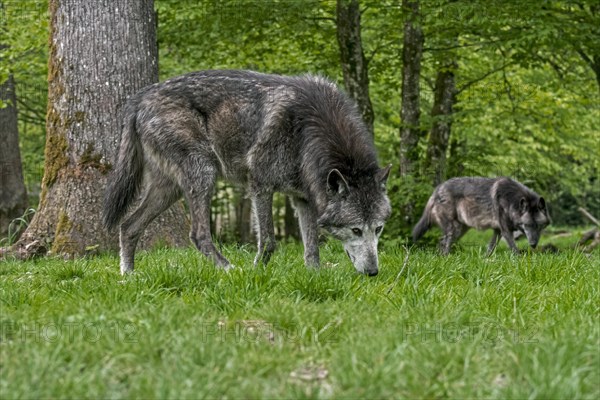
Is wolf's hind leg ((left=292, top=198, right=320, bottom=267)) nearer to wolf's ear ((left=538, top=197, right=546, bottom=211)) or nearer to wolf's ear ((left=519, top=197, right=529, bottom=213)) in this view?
wolf's ear ((left=519, top=197, right=529, bottom=213))

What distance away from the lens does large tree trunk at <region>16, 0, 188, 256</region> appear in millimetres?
8500

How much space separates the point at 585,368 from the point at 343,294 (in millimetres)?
2106

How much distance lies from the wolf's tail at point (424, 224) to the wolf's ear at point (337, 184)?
19.7 ft

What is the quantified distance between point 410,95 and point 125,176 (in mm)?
8390

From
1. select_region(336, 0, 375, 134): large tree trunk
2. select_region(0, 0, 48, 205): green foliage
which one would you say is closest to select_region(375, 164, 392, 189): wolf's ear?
select_region(336, 0, 375, 134): large tree trunk

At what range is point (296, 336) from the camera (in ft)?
13.2

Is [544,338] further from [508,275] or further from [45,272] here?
[45,272]

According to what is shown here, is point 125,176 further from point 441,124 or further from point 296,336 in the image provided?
point 441,124

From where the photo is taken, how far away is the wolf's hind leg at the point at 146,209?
6809mm

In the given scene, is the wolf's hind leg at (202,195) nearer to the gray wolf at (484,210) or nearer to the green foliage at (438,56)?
the green foliage at (438,56)

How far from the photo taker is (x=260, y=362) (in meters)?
3.44

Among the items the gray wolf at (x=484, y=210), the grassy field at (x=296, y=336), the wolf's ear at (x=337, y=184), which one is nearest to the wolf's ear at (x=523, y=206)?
the gray wolf at (x=484, y=210)

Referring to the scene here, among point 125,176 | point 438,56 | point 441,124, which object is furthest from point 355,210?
point 438,56

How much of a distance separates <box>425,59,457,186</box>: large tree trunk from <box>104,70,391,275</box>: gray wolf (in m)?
6.91
